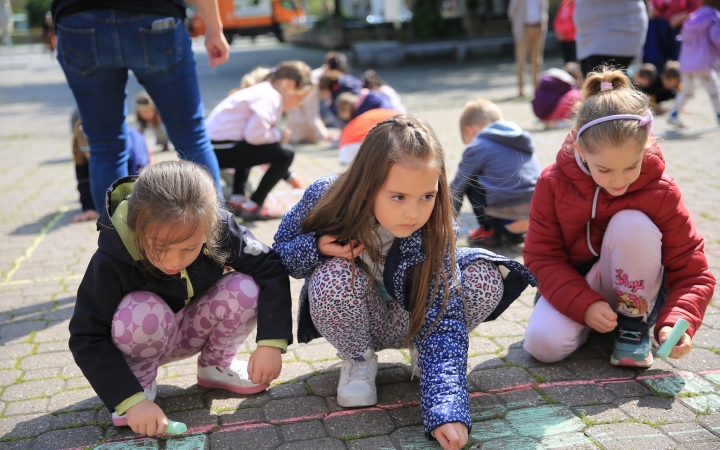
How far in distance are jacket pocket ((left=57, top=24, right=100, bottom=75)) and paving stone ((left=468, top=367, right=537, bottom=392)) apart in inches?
77.6

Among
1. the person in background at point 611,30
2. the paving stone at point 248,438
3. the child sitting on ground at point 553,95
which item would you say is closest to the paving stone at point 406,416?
the paving stone at point 248,438

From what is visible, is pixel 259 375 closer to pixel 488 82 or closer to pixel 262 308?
pixel 262 308

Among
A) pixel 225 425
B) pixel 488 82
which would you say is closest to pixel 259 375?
pixel 225 425

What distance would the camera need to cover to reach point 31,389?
2.54m

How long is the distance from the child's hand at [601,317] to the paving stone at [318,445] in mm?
957

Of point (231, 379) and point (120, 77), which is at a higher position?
point (120, 77)

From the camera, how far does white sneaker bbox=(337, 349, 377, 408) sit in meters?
2.29

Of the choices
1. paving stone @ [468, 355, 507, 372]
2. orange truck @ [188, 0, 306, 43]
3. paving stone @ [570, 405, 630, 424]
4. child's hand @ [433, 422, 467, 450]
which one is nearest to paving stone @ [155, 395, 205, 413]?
child's hand @ [433, 422, 467, 450]

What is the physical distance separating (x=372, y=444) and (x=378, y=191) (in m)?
0.73

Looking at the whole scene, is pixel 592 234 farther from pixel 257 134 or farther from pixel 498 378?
pixel 257 134

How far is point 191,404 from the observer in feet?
7.79

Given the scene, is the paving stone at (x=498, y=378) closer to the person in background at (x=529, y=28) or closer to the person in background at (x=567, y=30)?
the person in background at (x=567, y=30)

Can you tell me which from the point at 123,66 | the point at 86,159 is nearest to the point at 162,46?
the point at 123,66

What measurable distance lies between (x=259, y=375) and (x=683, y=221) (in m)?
1.49
